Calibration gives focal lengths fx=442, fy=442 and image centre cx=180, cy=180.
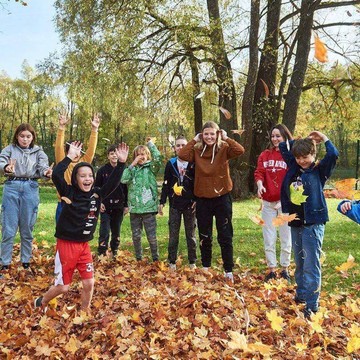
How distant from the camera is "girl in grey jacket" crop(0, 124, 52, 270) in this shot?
18.0ft

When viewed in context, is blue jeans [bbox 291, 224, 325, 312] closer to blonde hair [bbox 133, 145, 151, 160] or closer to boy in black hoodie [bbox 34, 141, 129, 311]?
boy in black hoodie [bbox 34, 141, 129, 311]

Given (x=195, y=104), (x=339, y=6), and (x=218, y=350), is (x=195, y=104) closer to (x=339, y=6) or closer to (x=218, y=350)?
(x=339, y=6)

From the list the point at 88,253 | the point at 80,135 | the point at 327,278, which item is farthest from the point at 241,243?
the point at 80,135

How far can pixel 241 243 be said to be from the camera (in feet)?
25.6


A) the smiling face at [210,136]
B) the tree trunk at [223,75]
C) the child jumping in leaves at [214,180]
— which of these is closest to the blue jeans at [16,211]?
the child jumping in leaves at [214,180]

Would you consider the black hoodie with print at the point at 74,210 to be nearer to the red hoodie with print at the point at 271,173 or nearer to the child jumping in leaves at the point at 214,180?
the child jumping in leaves at the point at 214,180

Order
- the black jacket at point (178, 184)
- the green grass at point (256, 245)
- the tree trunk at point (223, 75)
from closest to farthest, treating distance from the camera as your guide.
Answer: the green grass at point (256, 245) < the black jacket at point (178, 184) < the tree trunk at point (223, 75)

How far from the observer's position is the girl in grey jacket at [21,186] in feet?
18.0

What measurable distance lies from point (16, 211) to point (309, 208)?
354 cm

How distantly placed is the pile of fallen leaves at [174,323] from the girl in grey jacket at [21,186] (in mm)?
657

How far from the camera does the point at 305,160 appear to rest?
4.30 metres

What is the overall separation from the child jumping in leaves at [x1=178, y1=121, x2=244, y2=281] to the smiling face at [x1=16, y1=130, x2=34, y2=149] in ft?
6.44

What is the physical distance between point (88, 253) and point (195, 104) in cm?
1445

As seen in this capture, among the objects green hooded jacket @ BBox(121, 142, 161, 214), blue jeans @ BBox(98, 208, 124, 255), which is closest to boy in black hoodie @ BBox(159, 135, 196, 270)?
green hooded jacket @ BBox(121, 142, 161, 214)
